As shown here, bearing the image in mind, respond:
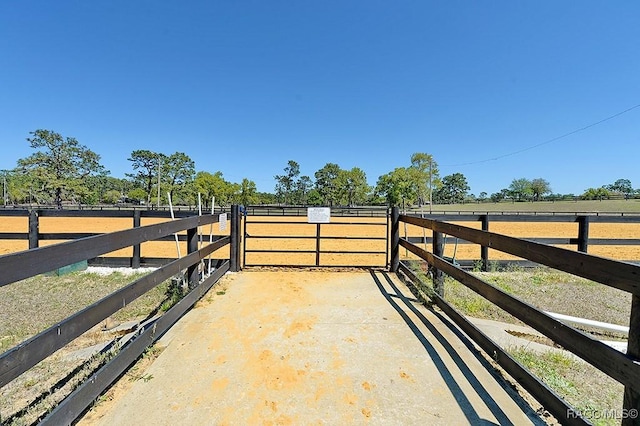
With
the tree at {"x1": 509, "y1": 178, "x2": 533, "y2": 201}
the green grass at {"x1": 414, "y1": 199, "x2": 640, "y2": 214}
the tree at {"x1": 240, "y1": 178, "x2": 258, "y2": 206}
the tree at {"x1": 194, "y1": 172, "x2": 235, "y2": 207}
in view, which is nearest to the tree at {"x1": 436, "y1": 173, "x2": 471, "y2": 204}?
the tree at {"x1": 509, "y1": 178, "x2": 533, "y2": 201}

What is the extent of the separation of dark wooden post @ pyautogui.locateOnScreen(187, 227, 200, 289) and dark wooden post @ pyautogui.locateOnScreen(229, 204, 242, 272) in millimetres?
1292

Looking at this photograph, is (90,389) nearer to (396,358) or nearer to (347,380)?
(347,380)

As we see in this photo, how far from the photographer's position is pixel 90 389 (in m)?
1.68

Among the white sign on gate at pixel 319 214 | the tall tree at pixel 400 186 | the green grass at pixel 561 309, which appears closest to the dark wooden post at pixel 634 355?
the green grass at pixel 561 309

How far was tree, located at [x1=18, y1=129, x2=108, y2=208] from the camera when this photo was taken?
1603 inches

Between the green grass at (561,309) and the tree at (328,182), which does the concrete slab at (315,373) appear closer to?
the green grass at (561,309)

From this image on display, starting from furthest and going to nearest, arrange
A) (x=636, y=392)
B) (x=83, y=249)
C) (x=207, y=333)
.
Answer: (x=207, y=333) → (x=83, y=249) → (x=636, y=392)

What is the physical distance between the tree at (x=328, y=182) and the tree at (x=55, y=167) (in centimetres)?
3954

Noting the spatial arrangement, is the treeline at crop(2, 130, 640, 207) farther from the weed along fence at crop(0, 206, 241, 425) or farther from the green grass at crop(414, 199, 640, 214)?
the weed along fence at crop(0, 206, 241, 425)

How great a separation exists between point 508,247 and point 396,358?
1.20m

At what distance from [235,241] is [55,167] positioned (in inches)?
2119

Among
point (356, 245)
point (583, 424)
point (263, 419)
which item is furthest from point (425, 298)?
point (356, 245)

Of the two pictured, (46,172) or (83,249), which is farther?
(46,172)

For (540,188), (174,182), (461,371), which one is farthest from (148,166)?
(540,188)
